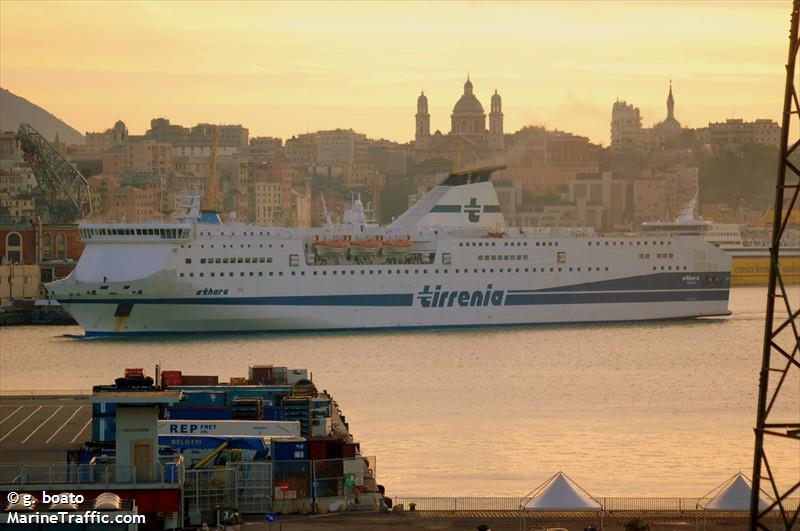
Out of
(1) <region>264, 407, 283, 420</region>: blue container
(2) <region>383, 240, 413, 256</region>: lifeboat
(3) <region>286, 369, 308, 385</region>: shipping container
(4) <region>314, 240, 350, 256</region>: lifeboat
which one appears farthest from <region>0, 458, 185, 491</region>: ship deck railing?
(2) <region>383, 240, 413, 256</region>: lifeboat

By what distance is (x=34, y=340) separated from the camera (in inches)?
1886

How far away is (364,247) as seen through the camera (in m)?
49.1

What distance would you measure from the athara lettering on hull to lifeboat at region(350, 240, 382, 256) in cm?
172

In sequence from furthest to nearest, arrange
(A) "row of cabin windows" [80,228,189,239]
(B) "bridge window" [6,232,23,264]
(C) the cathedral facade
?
(C) the cathedral facade < (B) "bridge window" [6,232,23,264] < (A) "row of cabin windows" [80,228,189,239]

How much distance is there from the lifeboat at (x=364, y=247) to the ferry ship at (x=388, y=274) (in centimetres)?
3

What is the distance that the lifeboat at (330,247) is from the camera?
48.7 metres

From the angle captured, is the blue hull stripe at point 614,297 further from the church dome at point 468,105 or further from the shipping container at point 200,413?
the church dome at point 468,105

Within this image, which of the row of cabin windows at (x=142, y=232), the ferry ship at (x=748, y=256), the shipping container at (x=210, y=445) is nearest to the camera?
the shipping container at (x=210, y=445)

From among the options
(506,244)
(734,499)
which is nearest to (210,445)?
(734,499)

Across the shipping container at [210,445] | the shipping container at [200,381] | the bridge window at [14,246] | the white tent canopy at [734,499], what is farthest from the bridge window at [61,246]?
the white tent canopy at [734,499]

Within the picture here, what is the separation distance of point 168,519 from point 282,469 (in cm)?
247

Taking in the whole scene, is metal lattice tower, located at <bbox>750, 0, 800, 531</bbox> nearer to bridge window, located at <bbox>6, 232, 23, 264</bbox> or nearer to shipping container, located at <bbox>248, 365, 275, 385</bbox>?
shipping container, located at <bbox>248, 365, 275, 385</bbox>

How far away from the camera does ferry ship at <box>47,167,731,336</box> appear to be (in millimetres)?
46406

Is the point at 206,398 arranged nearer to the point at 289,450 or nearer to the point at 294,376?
the point at 294,376
